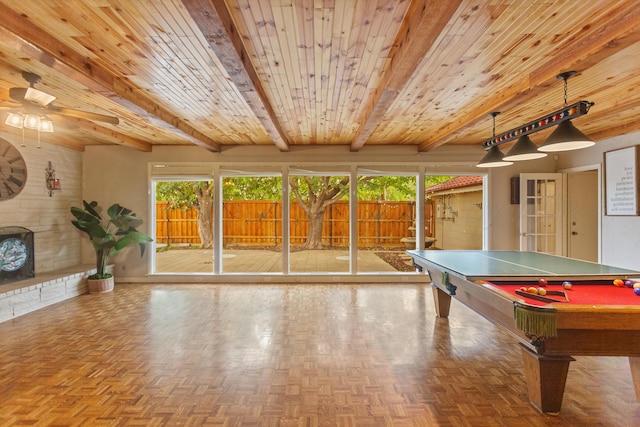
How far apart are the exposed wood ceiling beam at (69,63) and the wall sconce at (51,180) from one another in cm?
270

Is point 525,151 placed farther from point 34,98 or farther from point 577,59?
point 34,98

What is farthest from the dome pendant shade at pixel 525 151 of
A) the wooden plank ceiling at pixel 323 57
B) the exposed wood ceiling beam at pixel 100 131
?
the exposed wood ceiling beam at pixel 100 131

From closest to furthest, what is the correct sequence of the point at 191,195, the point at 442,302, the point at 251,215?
the point at 442,302
the point at 191,195
the point at 251,215

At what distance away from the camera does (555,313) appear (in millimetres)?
1747

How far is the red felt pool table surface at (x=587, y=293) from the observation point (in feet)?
6.41

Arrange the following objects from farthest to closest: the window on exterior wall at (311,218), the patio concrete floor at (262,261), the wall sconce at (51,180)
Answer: the window on exterior wall at (311,218)
the patio concrete floor at (262,261)
the wall sconce at (51,180)

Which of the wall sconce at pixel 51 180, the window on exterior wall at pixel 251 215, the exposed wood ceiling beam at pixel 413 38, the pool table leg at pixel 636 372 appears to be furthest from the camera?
the window on exterior wall at pixel 251 215

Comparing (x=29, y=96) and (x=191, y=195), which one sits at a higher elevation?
(x=29, y=96)

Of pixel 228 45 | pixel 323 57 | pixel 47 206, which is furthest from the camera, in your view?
pixel 47 206

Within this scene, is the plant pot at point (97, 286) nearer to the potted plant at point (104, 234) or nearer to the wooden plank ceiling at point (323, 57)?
the potted plant at point (104, 234)

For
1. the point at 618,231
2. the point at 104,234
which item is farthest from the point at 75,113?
the point at 618,231

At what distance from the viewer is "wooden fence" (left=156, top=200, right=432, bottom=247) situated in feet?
33.2

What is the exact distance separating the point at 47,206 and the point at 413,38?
19.5ft

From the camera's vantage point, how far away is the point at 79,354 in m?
2.92
